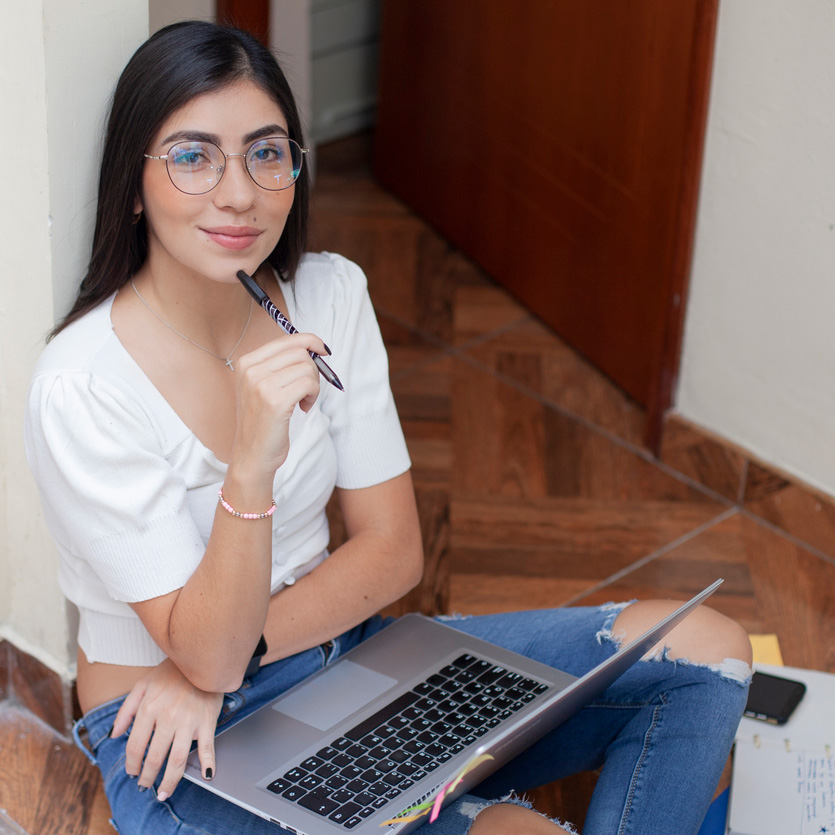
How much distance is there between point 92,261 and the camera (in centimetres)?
125

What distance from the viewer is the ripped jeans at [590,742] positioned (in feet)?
3.88

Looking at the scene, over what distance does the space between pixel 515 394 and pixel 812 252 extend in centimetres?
71

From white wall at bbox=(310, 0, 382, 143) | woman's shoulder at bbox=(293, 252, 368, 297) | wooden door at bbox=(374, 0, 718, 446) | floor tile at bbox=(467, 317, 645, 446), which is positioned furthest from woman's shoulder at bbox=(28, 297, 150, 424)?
white wall at bbox=(310, 0, 382, 143)

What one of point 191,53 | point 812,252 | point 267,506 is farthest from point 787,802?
point 191,53

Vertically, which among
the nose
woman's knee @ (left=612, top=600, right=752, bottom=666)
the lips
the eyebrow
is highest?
the eyebrow

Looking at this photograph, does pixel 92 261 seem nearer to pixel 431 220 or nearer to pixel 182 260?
pixel 182 260

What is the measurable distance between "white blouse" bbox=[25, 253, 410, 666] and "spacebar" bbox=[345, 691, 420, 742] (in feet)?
0.59

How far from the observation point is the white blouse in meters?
1.13

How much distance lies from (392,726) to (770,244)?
1134 mm

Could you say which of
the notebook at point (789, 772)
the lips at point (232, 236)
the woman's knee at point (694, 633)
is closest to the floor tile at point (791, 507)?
the notebook at point (789, 772)

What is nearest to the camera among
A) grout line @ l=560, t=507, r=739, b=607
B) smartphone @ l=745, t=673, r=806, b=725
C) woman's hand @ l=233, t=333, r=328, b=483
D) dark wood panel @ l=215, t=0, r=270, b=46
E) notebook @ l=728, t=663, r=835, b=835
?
woman's hand @ l=233, t=333, r=328, b=483

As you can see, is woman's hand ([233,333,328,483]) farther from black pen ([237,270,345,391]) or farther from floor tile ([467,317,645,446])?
floor tile ([467,317,645,446])

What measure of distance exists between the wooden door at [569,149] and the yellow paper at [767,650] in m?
0.54

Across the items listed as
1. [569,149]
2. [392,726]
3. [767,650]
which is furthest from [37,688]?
[569,149]
